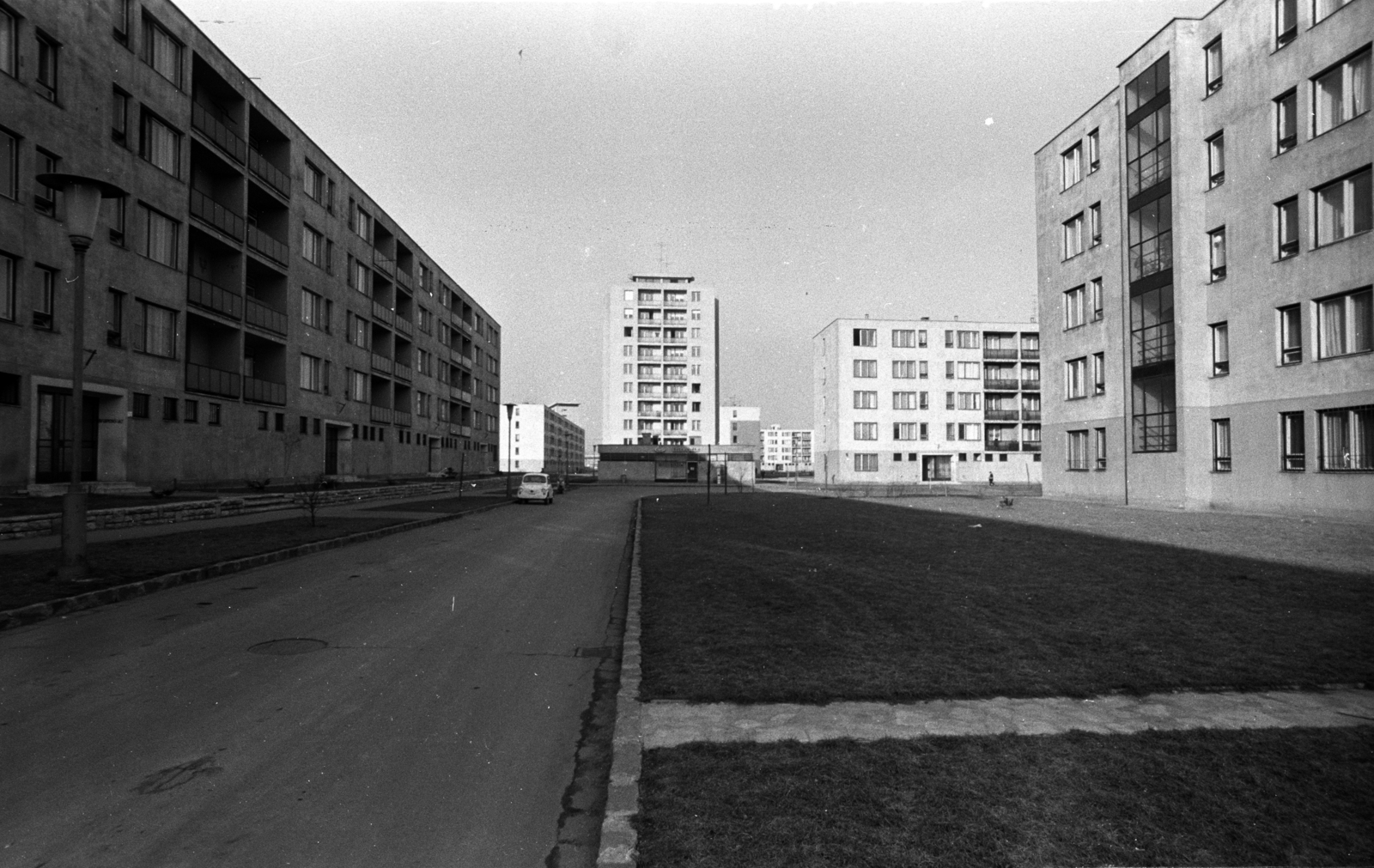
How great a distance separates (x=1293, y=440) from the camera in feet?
73.5

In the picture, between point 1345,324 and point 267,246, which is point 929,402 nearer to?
point 1345,324

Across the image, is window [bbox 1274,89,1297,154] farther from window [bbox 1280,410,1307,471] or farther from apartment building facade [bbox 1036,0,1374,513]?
window [bbox 1280,410,1307,471]

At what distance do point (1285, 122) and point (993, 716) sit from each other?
87.9 feet

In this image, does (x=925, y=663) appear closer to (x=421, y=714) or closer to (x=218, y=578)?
(x=421, y=714)

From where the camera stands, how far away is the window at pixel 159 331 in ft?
86.6

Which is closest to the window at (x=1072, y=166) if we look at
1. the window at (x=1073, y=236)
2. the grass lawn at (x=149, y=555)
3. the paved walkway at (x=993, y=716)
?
the window at (x=1073, y=236)

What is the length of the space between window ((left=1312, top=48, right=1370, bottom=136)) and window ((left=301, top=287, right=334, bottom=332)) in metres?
42.2

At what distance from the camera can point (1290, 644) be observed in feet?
22.0

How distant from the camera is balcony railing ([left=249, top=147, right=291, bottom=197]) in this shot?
111ft

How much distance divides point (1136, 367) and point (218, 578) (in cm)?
3061

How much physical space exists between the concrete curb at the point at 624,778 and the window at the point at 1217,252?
2732 centimetres

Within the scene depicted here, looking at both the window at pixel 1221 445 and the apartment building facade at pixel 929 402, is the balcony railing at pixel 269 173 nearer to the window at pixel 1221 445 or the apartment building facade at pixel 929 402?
the window at pixel 1221 445

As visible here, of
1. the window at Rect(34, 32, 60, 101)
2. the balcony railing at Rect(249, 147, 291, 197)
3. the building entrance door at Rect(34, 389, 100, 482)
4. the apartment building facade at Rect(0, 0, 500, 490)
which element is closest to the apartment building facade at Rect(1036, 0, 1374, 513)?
the apartment building facade at Rect(0, 0, 500, 490)

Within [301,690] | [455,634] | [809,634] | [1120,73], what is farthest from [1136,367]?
[301,690]
